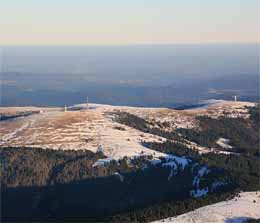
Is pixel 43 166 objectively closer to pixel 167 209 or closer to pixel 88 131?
pixel 88 131

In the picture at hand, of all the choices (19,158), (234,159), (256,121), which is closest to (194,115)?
(256,121)

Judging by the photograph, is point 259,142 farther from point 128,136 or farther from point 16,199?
point 16,199

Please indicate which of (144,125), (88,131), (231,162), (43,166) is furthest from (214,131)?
(43,166)

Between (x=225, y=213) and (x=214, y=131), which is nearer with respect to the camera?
(x=225, y=213)

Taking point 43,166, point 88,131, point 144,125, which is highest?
point 88,131

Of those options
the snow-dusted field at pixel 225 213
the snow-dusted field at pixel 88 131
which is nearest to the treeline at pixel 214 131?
the snow-dusted field at pixel 88 131

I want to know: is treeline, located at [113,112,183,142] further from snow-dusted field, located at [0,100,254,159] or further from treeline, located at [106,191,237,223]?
treeline, located at [106,191,237,223]

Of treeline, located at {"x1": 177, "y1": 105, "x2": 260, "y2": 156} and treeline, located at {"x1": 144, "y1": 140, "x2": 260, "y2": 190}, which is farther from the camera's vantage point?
treeline, located at {"x1": 177, "y1": 105, "x2": 260, "y2": 156}

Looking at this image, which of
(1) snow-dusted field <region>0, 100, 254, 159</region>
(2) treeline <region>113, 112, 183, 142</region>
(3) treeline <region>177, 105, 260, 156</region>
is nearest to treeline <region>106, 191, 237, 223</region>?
(1) snow-dusted field <region>0, 100, 254, 159</region>
